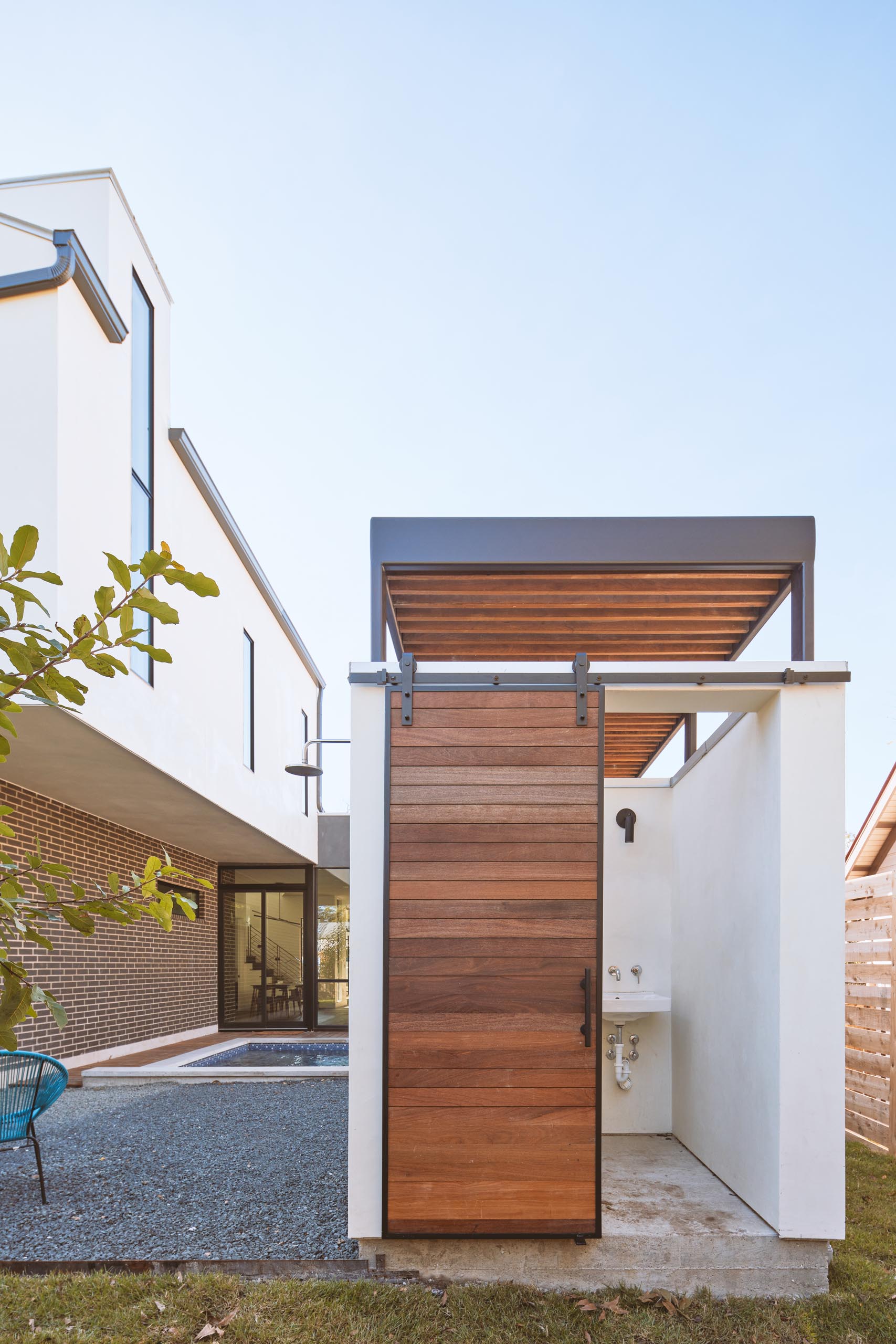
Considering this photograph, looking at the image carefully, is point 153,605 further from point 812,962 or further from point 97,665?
point 812,962

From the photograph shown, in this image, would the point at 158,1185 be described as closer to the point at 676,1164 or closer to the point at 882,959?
the point at 676,1164

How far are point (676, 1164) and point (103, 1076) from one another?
6.01 m

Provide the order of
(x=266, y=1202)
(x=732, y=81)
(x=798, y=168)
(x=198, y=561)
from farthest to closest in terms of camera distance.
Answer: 1. (x=798, y=168)
2. (x=732, y=81)
3. (x=198, y=561)
4. (x=266, y=1202)

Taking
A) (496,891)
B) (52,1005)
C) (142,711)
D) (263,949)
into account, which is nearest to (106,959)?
(142,711)

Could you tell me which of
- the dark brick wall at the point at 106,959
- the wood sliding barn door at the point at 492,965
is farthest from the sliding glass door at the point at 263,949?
the wood sliding barn door at the point at 492,965

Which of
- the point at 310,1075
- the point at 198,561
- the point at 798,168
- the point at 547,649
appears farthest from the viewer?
the point at 798,168

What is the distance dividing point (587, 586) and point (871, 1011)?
Result: 390 centimetres

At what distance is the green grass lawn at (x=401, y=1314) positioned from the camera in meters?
3.35

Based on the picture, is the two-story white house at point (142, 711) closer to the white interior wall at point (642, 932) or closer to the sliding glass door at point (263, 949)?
the sliding glass door at point (263, 949)

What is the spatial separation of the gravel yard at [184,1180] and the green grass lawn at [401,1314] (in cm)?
34

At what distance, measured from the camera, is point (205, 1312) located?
11.4ft

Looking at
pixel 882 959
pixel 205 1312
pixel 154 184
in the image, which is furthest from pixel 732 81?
pixel 205 1312

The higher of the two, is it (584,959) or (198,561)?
(198,561)

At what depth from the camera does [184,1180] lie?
17.1ft
